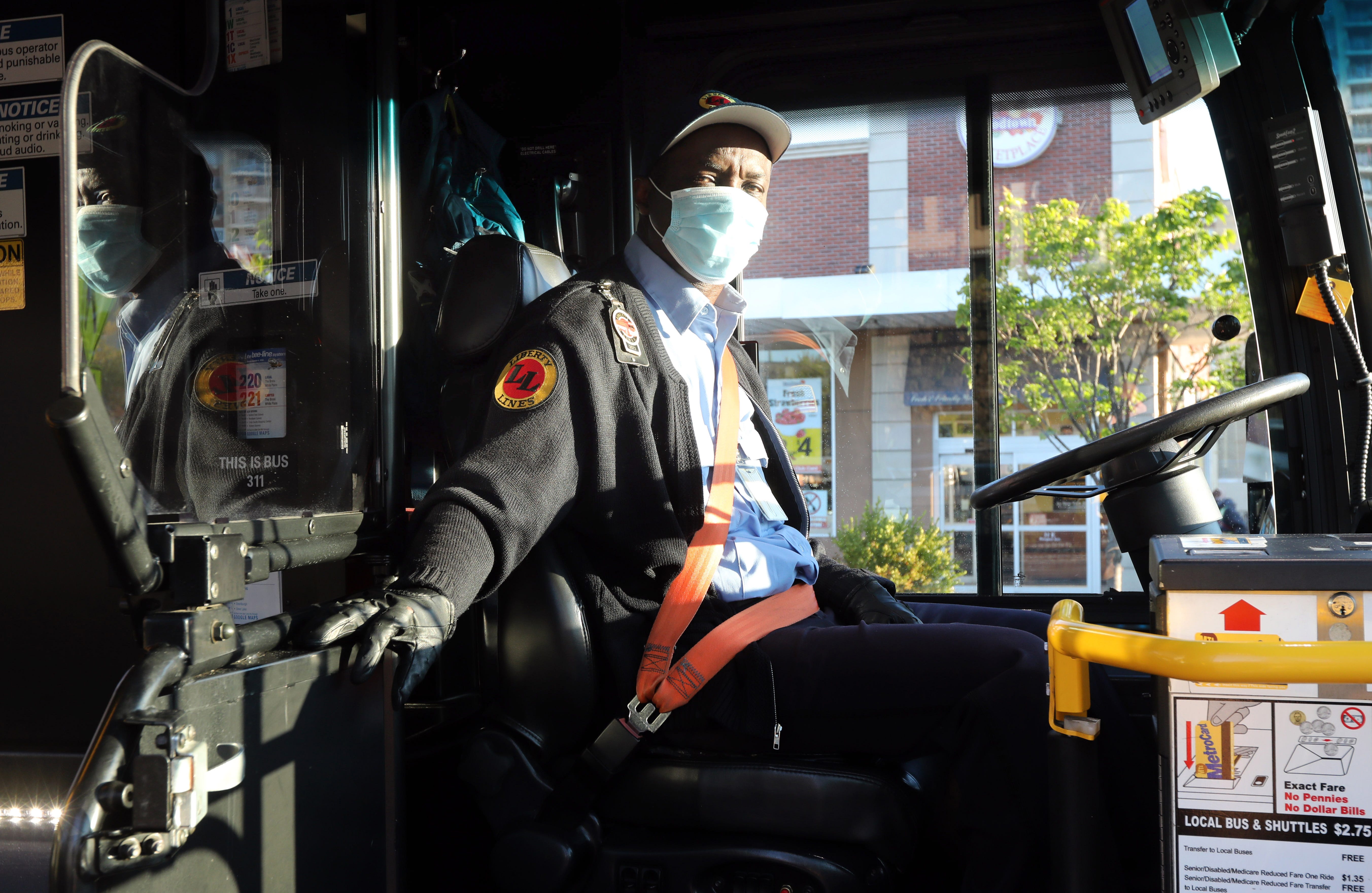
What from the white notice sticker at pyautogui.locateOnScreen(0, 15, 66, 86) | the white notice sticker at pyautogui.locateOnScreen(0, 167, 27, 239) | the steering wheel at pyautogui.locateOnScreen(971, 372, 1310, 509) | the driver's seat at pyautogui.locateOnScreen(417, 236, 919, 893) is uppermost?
the white notice sticker at pyautogui.locateOnScreen(0, 15, 66, 86)

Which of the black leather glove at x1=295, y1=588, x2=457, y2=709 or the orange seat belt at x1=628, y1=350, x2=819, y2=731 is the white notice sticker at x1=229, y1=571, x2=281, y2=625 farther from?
the orange seat belt at x1=628, y1=350, x2=819, y2=731

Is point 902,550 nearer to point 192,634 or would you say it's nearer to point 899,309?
point 899,309

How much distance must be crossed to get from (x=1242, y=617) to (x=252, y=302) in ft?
5.70

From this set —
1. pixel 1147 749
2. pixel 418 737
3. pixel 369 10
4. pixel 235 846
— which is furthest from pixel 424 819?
pixel 369 10

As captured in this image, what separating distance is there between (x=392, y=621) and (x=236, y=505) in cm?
75

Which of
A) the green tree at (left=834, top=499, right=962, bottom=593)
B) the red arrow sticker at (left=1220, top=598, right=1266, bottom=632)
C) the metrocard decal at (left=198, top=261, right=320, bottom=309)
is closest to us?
the red arrow sticker at (left=1220, top=598, right=1266, bottom=632)

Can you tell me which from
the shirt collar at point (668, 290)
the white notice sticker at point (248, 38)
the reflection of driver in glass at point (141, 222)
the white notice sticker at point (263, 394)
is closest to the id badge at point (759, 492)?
the shirt collar at point (668, 290)

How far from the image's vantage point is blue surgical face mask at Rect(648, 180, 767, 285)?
1.92 metres

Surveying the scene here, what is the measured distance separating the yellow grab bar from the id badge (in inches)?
37.2

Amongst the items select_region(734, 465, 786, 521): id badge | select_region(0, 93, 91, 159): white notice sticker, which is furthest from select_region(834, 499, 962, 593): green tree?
select_region(0, 93, 91, 159): white notice sticker

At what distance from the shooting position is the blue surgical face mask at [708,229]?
6.30ft

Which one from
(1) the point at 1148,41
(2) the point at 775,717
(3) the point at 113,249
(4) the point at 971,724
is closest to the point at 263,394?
(3) the point at 113,249

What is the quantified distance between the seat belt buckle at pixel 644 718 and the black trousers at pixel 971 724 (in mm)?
196

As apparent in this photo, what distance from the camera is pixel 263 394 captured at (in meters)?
1.91
